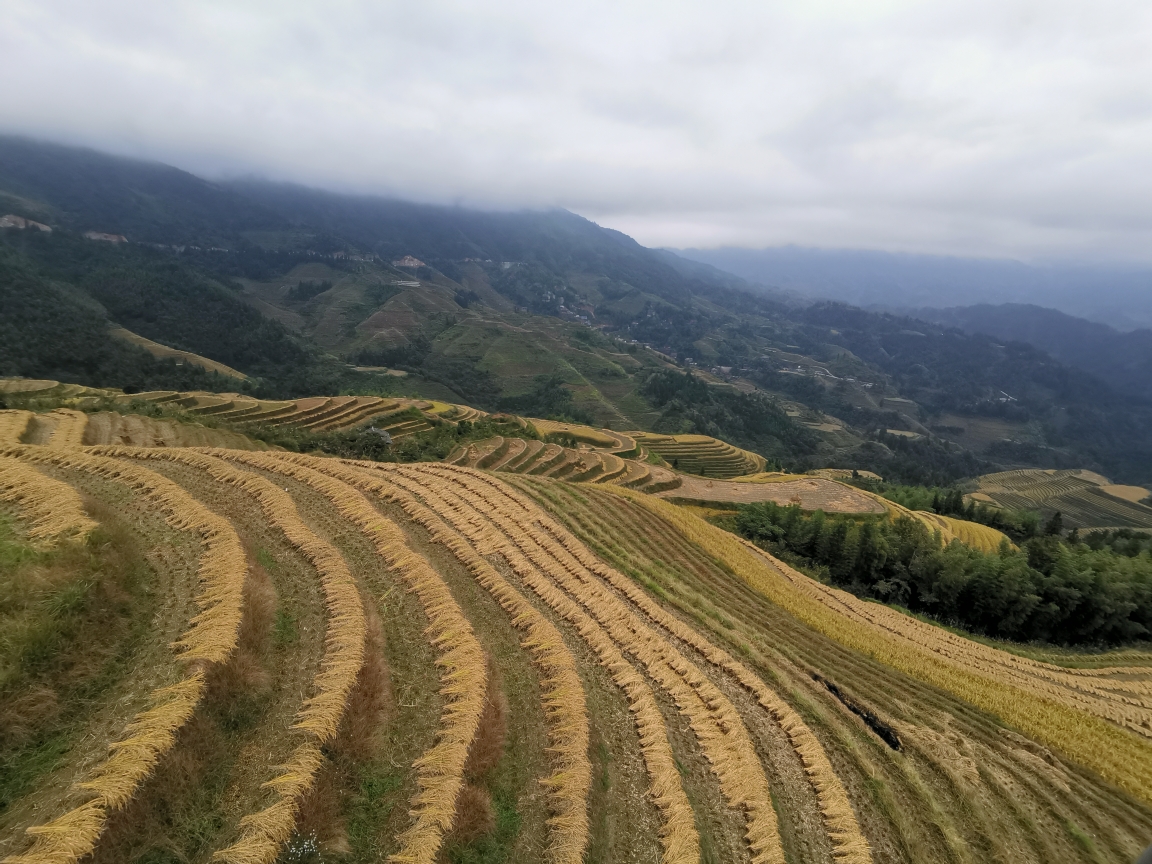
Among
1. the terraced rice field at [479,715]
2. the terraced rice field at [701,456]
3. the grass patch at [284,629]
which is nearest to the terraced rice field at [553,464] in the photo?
the terraced rice field at [479,715]

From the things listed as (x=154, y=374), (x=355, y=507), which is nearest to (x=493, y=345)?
(x=154, y=374)

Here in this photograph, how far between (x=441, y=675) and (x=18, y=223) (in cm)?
23972

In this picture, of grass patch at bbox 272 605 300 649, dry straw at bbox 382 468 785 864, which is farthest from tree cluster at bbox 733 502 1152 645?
grass patch at bbox 272 605 300 649

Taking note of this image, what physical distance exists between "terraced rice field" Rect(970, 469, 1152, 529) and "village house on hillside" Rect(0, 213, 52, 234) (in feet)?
884

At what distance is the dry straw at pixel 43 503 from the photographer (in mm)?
12109

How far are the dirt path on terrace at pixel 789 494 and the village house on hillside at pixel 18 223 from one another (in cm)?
22490

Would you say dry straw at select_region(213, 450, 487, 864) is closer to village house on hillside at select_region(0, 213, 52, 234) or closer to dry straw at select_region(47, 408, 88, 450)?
dry straw at select_region(47, 408, 88, 450)

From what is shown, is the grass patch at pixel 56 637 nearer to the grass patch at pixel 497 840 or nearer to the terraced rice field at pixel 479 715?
the terraced rice field at pixel 479 715

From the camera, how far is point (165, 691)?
8914 millimetres

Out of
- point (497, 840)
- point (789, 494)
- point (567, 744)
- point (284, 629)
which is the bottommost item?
point (789, 494)

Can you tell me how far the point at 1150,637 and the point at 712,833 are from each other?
132ft

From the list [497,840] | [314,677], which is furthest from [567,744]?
[314,677]

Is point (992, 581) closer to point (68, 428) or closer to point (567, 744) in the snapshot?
point (567, 744)

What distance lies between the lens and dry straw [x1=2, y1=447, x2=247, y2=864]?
21.4ft
